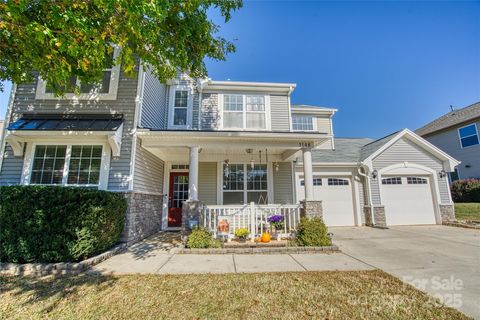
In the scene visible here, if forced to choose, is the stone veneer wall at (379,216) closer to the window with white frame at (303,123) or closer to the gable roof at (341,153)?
the gable roof at (341,153)

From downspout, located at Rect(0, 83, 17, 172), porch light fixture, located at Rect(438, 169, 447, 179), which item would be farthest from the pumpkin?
porch light fixture, located at Rect(438, 169, 447, 179)

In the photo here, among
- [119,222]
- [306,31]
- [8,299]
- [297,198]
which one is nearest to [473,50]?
[306,31]

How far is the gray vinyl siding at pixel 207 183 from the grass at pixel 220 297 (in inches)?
225

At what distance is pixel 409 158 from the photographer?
11.2 meters

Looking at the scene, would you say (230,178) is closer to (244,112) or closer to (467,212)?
(244,112)

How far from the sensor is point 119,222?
245 inches

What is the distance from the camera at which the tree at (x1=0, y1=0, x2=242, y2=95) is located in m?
3.75

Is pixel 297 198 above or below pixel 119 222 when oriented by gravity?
above

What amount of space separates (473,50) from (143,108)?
1179cm

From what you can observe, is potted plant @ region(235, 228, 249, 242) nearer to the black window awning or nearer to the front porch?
the front porch

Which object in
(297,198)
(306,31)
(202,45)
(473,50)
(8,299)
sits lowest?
(8,299)

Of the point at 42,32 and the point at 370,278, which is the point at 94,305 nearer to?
the point at 42,32

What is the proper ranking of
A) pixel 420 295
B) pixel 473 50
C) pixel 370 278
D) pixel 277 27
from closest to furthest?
pixel 420 295 → pixel 370 278 → pixel 473 50 → pixel 277 27

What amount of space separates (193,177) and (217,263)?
3067 mm
